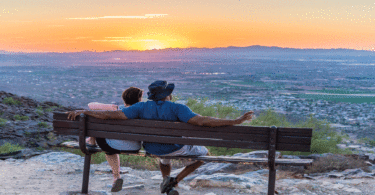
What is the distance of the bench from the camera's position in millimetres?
4348

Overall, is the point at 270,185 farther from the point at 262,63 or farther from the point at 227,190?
the point at 262,63

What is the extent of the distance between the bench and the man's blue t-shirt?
86mm

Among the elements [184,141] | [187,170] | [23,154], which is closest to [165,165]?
[187,170]

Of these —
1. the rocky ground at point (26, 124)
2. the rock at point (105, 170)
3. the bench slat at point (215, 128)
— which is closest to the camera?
the bench slat at point (215, 128)

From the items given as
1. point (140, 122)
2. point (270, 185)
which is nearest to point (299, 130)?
point (270, 185)

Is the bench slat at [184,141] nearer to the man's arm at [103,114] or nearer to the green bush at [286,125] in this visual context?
the man's arm at [103,114]

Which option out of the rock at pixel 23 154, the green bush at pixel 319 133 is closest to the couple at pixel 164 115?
the rock at pixel 23 154

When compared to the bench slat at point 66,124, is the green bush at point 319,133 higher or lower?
lower

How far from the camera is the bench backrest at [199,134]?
4.33 m

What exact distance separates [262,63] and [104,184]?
173814 millimetres

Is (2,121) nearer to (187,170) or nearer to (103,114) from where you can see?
(103,114)

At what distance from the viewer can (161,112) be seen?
183 inches

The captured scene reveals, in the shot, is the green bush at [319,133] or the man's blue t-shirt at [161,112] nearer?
the man's blue t-shirt at [161,112]

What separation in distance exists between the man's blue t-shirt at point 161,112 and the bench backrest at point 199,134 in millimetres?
86
